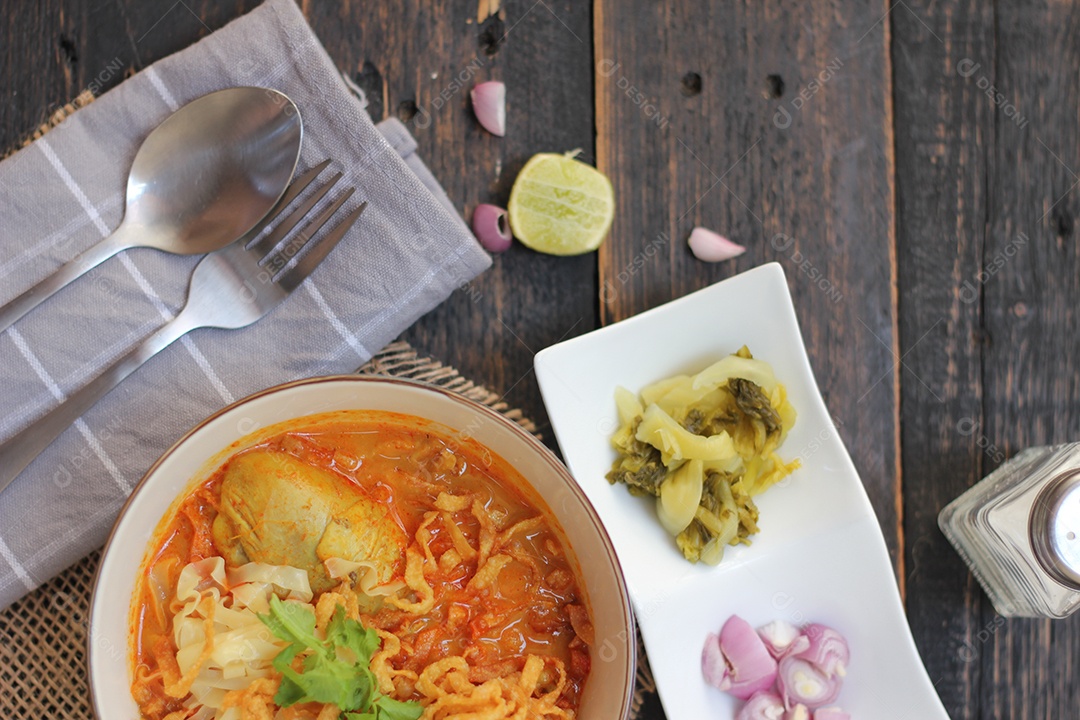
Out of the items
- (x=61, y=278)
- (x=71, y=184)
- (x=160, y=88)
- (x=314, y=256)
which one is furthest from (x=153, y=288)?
(x=160, y=88)

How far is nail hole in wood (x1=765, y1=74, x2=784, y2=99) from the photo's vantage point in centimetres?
276

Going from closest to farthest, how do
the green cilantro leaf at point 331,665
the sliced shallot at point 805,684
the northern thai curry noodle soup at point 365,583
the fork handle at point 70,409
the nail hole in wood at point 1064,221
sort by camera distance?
the green cilantro leaf at point 331,665 → the northern thai curry noodle soup at point 365,583 → the fork handle at point 70,409 → the sliced shallot at point 805,684 → the nail hole in wood at point 1064,221

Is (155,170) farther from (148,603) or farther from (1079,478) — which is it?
(1079,478)

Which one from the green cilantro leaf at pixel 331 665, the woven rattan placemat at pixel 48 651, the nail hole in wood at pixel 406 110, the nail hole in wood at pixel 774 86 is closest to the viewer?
the green cilantro leaf at pixel 331 665

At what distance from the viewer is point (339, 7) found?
2.62 m

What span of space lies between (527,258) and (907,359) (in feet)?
4.33

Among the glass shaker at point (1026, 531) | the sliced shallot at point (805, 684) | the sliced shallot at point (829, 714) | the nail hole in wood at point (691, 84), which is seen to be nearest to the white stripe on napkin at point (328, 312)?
the nail hole in wood at point (691, 84)

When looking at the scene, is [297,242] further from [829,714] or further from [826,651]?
[829,714]

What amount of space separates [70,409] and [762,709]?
2.10 m

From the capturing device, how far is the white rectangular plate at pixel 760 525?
7.92 feet

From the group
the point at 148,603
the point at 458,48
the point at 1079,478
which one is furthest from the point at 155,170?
the point at 1079,478

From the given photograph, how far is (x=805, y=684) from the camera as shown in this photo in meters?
2.42

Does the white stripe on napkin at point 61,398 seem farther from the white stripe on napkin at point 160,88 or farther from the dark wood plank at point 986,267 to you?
the dark wood plank at point 986,267

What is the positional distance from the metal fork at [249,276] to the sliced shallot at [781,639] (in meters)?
1.69
